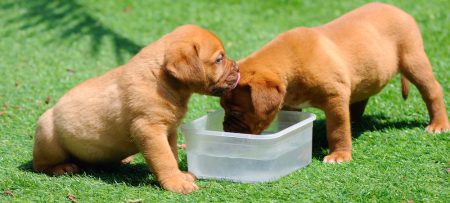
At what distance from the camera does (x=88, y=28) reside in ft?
37.3

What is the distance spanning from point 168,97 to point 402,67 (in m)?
2.75

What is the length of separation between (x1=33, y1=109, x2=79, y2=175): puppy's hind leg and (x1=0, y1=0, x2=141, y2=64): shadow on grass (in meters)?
4.13

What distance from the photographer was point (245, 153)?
5.42m

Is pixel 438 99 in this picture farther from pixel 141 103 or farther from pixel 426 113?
pixel 141 103

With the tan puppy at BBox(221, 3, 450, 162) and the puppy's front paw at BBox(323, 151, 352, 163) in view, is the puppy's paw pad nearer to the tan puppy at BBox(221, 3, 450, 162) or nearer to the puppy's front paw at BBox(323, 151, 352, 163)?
the tan puppy at BBox(221, 3, 450, 162)

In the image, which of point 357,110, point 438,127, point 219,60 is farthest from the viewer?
point 357,110

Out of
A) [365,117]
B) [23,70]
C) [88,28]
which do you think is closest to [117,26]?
[88,28]

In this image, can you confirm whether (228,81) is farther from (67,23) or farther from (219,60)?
(67,23)

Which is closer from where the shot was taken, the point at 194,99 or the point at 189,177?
the point at 189,177

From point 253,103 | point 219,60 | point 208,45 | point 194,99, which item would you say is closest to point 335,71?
point 253,103

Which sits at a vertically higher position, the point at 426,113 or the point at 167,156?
the point at 167,156

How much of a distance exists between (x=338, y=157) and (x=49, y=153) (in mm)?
2520

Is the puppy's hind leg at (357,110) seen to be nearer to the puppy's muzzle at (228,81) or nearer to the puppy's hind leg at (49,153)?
the puppy's muzzle at (228,81)


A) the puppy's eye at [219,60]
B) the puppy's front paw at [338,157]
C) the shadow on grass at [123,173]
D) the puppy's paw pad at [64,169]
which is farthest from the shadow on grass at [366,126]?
the puppy's paw pad at [64,169]
